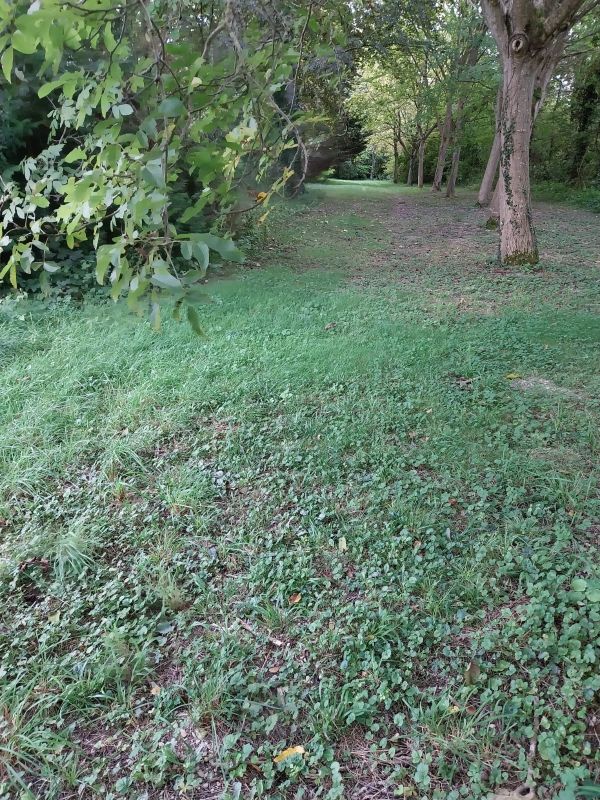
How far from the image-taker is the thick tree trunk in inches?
266

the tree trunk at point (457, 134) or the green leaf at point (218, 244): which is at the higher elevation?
the tree trunk at point (457, 134)

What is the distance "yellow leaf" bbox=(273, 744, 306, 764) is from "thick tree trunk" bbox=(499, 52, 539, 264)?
7.17 metres

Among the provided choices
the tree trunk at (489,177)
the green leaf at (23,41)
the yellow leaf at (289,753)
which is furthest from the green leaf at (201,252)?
the tree trunk at (489,177)

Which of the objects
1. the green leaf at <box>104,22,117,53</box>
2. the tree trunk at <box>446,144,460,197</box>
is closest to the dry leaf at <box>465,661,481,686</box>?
the green leaf at <box>104,22,117,53</box>

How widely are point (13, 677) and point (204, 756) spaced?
2.84ft

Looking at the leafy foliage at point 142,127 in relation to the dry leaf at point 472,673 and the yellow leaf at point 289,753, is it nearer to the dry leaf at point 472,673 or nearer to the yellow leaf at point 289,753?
the yellow leaf at point 289,753

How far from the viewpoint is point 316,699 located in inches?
74.0

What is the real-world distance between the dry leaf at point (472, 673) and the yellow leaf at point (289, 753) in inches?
24.9

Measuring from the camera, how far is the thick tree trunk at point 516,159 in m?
6.75

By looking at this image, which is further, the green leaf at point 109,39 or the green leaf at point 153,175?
the green leaf at point 109,39

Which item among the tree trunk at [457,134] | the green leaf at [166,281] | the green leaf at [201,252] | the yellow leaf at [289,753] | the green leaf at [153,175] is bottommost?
the yellow leaf at [289,753]

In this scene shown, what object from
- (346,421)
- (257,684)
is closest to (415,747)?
(257,684)

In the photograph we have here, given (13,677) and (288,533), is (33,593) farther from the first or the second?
(288,533)

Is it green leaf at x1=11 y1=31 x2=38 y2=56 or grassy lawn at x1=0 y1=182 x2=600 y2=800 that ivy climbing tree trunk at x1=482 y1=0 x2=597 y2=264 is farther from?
green leaf at x1=11 y1=31 x2=38 y2=56
